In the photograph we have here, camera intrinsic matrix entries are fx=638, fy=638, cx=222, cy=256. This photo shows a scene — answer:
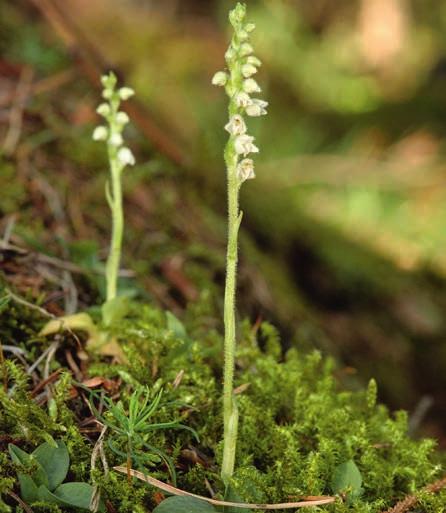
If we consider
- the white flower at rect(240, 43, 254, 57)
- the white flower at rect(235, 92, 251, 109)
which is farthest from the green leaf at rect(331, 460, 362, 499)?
the white flower at rect(240, 43, 254, 57)

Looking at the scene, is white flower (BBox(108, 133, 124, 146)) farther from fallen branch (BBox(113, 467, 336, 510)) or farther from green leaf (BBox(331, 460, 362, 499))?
green leaf (BBox(331, 460, 362, 499))

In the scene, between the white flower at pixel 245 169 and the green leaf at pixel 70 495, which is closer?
the green leaf at pixel 70 495

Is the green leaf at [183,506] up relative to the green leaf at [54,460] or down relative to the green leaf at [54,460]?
down

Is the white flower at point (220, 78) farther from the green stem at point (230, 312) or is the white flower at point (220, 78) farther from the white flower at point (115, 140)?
the white flower at point (115, 140)

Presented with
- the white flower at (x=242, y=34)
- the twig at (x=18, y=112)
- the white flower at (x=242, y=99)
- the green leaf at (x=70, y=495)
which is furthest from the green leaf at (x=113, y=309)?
the twig at (x=18, y=112)

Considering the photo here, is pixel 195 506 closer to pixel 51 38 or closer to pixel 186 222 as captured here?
pixel 186 222

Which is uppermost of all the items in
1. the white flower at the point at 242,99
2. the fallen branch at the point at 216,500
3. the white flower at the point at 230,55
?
the white flower at the point at 230,55

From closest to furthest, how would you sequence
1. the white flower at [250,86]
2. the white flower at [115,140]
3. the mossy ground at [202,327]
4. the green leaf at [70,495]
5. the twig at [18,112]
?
the green leaf at [70,495]
the white flower at [250,86]
the mossy ground at [202,327]
the white flower at [115,140]
the twig at [18,112]
